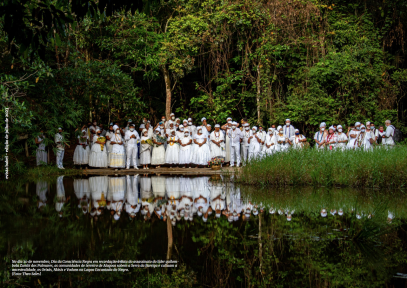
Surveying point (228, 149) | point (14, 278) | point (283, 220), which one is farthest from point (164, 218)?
point (228, 149)

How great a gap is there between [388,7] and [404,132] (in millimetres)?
6716

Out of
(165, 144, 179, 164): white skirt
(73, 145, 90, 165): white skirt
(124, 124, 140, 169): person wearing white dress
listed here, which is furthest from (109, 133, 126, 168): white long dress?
(165, 144, 179, 164): white skirt

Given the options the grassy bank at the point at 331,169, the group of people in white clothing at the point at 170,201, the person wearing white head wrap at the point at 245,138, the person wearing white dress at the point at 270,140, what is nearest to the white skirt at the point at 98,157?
the person wearing white head wrap at the point at 245,138

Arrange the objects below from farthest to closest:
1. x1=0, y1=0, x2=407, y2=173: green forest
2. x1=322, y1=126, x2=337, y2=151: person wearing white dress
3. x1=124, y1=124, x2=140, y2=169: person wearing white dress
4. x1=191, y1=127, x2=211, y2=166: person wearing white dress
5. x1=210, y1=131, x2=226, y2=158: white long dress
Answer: x1=0, y1=0, x2=407, y2=173: green forest, x1=210, y1=131, x2=226, y2=158: white long dress, x1=191, y1=127, x2=211, y2=166: person wearing white dress, x1=124, y1=124, x2=140, y2=169: person wearing white dress, x1=322, y1=126, x2=337, y2=151: person wearing white dress

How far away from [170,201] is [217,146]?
39.4ft

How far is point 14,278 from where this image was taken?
19.6ft

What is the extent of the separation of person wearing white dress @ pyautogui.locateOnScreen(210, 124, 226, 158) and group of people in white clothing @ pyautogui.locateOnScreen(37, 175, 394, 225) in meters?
6.95

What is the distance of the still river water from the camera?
6.02 meters

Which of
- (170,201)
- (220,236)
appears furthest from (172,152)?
(220,236)

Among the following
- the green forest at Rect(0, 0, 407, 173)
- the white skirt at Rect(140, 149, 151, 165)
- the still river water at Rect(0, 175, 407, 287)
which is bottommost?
the still river water at Rect(0, 175, 407, 287)

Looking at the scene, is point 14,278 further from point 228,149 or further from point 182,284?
point 228,149

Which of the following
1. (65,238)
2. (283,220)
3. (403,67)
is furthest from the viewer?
(403,67)

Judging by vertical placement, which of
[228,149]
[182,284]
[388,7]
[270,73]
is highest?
[388,7]

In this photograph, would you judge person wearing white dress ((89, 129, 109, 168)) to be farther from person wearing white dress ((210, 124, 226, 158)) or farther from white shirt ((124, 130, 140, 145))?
person wearing white dress ((210, 124, 226, 158))
